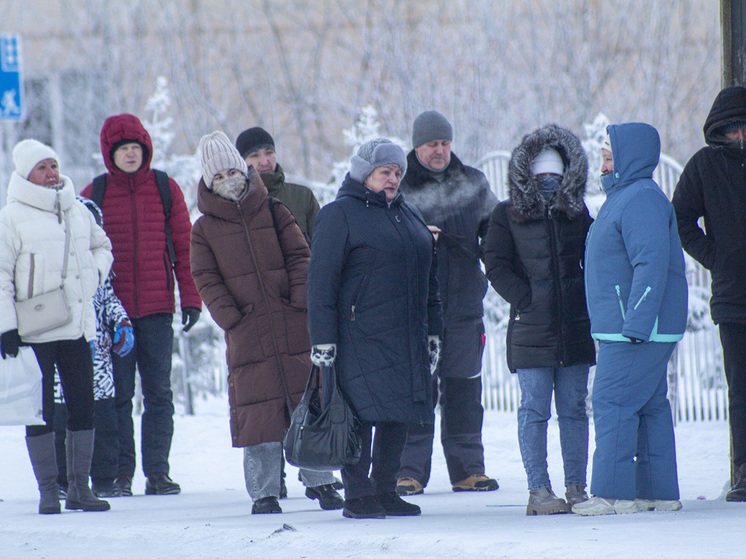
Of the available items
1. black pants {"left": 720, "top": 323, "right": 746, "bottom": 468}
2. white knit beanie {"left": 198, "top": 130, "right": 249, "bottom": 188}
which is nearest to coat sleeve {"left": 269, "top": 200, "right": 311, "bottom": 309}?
white knit beanie {"left": 198, "top": 130, "right": 249, "bottom": 188}

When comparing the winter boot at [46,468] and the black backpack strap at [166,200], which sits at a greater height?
the black backpack strap at [166,200]

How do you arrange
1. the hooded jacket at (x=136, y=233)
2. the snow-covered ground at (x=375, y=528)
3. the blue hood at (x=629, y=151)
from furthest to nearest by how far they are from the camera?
the hooded jacket at (x=136, y=233), the blue hood at (x=629, y=151), the snow-covered ground at (x=375, y=528)

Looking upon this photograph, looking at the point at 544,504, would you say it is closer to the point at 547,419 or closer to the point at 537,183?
the point at 547,419

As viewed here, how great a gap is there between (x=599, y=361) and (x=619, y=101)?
52.0 ft

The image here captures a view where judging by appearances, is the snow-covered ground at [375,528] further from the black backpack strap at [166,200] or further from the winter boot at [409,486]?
the black backpack strap at [166,200]

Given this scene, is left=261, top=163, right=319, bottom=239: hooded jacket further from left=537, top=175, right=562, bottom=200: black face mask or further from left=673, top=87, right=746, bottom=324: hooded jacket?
left=673, top=87, right=746, bottom=324: hooded jacket

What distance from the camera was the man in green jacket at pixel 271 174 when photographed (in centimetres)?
801

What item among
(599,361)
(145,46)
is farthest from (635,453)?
(145,46)

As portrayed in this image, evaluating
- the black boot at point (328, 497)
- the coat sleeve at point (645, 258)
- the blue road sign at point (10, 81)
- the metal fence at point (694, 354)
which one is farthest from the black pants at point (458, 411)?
the blue road sign at point (10, 81)

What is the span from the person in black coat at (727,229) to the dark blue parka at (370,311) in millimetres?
1620

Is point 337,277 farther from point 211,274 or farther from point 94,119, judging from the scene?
point 94,119

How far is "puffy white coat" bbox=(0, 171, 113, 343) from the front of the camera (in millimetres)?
7211

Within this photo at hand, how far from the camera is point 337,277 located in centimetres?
629

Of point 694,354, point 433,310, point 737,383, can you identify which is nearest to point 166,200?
point 433,310
